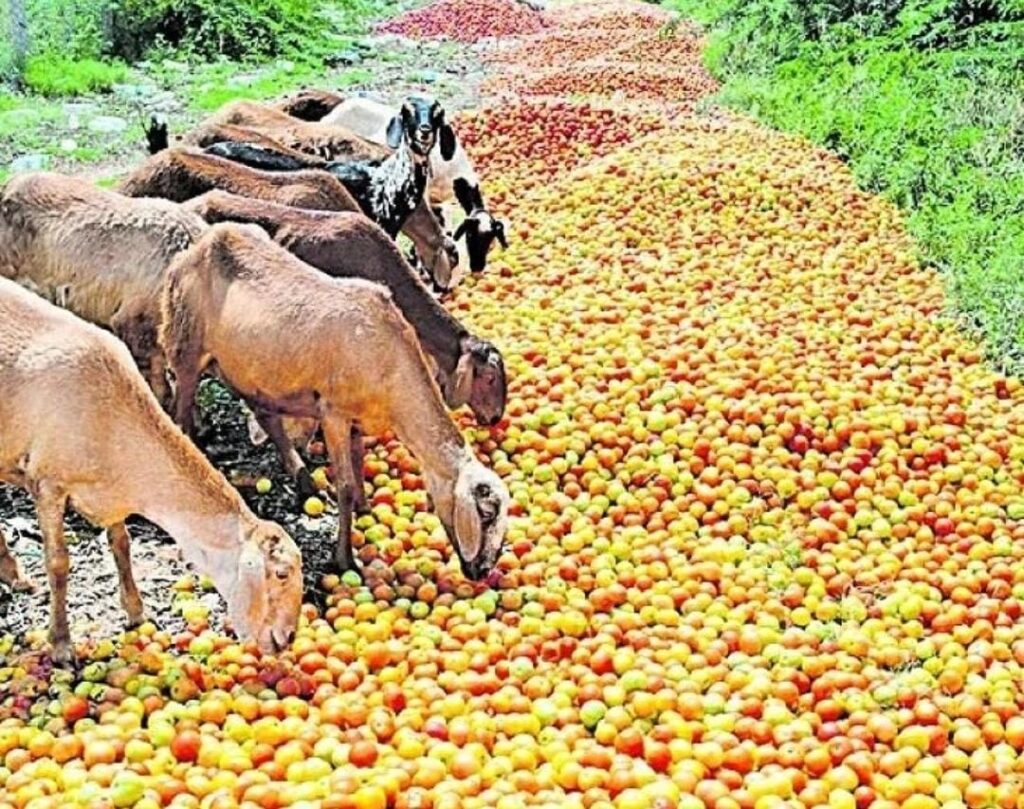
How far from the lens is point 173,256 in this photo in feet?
→ 22.6

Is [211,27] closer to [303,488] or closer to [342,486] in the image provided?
[303,488]

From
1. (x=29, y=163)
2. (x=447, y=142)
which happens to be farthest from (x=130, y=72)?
(x=447, y=142)

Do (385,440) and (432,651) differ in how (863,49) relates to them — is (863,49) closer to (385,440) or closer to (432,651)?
(385,440)

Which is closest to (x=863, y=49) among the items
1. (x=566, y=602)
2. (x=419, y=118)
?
(x=419, y=118)

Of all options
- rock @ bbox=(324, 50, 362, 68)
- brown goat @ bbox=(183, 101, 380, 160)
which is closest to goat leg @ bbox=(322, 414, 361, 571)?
brown goat @ bbox=(183, 101, 380, 160)

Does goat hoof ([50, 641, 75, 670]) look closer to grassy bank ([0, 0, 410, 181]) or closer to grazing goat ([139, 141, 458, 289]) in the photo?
grazing goat ([139, 141, 458, 289])

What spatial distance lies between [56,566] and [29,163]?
784 cm

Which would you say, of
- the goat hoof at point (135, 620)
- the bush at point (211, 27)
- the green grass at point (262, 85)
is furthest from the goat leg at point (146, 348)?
the bush at point (211, 27)

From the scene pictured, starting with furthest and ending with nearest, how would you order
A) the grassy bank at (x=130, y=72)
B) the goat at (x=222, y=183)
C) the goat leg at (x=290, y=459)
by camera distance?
1. the grassy bank at (x=130, y=72)
2. the goat at (x=222, y=183)
3. the goat leg at (x=290, y=459)

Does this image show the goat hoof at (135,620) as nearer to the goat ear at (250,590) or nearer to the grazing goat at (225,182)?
the goat ear at (250,590)

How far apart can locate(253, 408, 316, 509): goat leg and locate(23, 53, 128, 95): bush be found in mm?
10312

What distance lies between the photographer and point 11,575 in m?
5.77

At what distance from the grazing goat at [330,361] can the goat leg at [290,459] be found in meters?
0.22

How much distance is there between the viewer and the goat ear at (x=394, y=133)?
10.6 m
